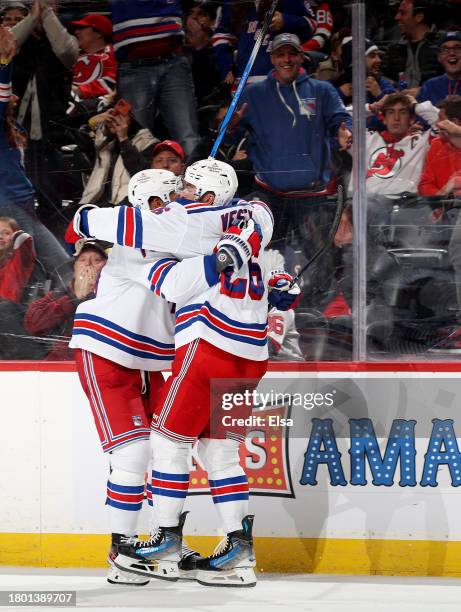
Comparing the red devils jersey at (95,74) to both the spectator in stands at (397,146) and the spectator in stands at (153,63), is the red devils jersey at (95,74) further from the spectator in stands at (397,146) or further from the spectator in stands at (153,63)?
the spectator in stands at (397,146)

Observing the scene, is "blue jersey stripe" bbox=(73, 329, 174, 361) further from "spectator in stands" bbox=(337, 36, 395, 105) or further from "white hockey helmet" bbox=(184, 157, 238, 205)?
"spectator in stands" bbox=(337, 36, 395, 105)

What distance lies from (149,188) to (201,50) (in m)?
0.92

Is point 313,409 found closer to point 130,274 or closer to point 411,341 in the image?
point 411,341

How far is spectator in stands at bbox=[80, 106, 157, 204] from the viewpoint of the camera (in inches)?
152

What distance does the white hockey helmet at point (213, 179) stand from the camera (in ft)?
10.3

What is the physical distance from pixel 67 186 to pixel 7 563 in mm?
1364

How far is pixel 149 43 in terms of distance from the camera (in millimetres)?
3908

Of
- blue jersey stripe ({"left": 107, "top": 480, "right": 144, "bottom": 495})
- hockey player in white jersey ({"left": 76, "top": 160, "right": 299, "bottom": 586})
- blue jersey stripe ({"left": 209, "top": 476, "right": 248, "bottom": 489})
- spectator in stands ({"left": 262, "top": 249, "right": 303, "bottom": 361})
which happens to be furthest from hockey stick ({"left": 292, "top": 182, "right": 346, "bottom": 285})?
blue jersey stripe ({"left": 107, "top": 480, "right": 144, "bottom": 495})

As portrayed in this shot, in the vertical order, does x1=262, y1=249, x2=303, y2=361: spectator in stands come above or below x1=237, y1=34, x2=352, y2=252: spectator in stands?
below

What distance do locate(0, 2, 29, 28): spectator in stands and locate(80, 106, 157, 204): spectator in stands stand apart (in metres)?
0.45

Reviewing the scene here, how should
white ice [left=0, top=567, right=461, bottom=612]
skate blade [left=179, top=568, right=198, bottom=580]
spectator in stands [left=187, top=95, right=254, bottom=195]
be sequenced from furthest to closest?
spectator in stands [left=187, top=95, right=254, bottom=195] → skate blade [left=179, top=568, right=198, bottom=580] → white ice [left=0, top=567, right=461, bottom=612]

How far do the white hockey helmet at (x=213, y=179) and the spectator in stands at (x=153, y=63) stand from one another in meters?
0.74

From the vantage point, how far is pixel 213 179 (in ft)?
10.3

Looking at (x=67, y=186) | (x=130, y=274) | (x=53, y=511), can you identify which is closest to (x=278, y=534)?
(x=53, y=511)
